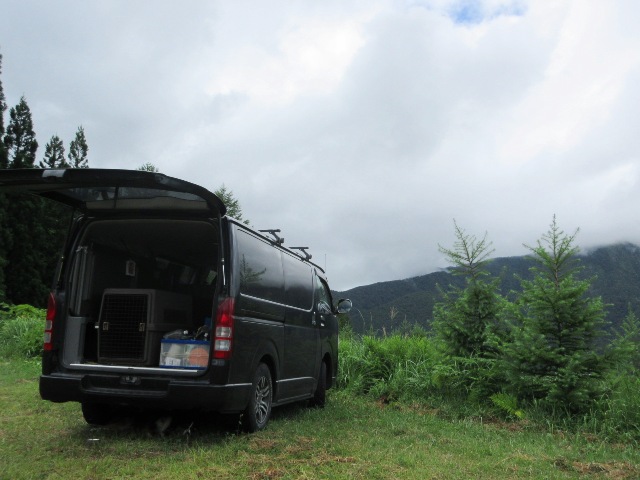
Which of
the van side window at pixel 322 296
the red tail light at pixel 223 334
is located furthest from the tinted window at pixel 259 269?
the van side window at pixel 322 296

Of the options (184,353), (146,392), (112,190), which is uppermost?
(112,190)

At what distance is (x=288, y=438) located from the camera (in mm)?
6020

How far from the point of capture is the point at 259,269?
643 cm

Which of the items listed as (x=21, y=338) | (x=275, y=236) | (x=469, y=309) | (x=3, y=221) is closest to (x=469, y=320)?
(x=469, y=309)

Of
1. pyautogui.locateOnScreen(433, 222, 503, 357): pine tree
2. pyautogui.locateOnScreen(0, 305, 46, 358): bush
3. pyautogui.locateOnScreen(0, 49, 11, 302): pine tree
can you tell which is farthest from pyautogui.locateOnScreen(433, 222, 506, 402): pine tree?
pyautogui.locateOnScreen(0, 49, 11, 302): pine tree

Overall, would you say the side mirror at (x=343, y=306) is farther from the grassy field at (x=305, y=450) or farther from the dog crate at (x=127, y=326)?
the dog crate at (x=127, y=326)

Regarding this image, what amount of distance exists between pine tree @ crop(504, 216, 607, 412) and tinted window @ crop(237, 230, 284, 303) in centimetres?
313

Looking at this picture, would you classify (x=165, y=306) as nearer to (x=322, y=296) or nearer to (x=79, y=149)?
(x=322, y=296)

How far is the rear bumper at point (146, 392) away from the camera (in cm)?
544

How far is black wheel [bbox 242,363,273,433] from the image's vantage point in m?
6.03

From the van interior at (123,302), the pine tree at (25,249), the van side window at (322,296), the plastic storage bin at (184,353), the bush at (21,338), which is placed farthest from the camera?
the pine tree at (25,249)

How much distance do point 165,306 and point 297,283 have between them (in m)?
1.71

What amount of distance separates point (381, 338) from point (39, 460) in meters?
7.02

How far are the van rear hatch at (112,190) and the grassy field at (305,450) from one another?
2.16m
